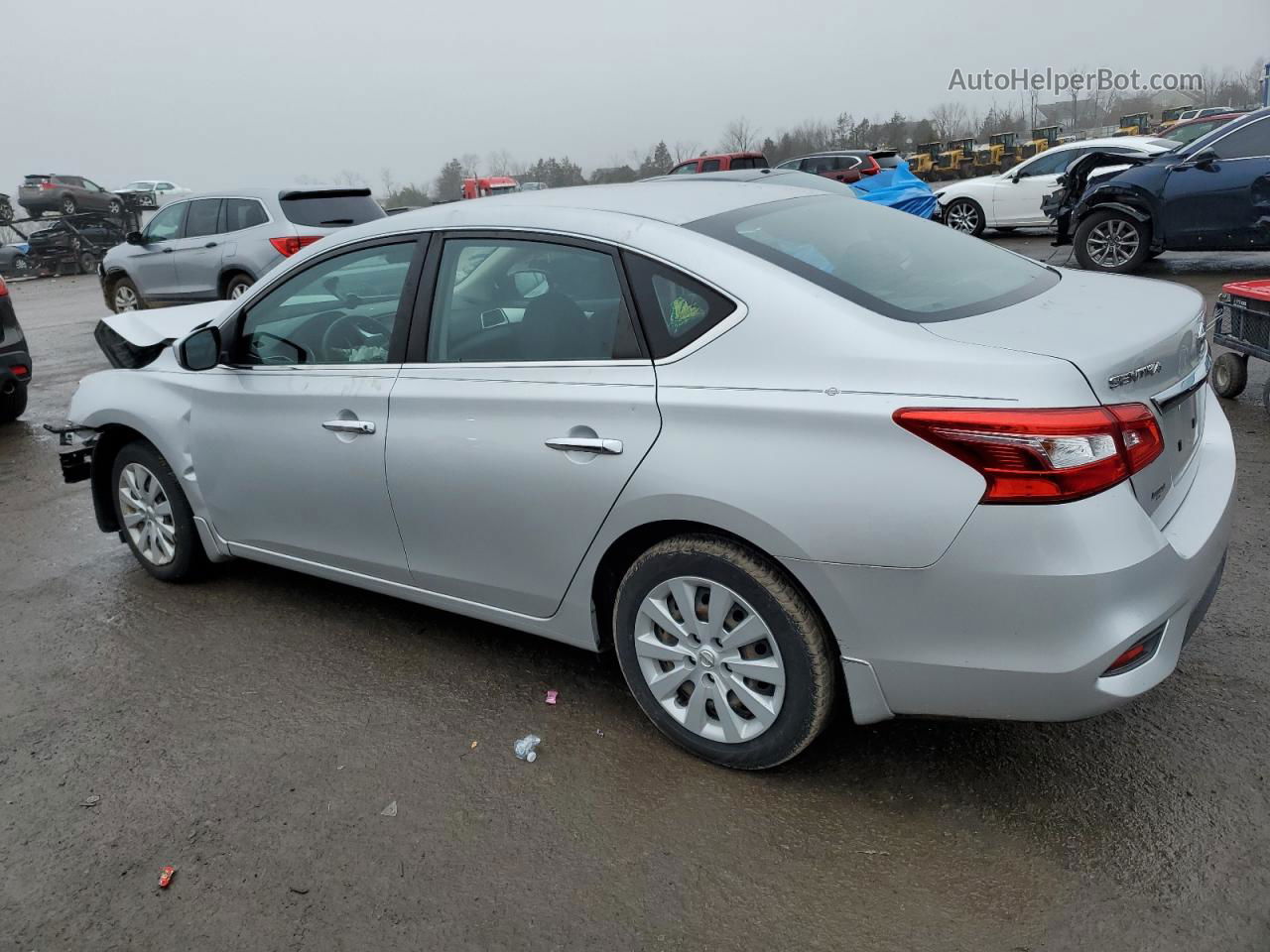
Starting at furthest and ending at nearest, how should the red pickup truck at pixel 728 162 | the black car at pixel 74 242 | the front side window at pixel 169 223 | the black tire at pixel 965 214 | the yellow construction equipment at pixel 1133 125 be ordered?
the yellow construction equipment at pixel 1133 125 → the black car at pixel 74 242 → the red pickup truck at pixel 728 162 → the black tire at pixel 965 214 → the front side window at pixel 169 223

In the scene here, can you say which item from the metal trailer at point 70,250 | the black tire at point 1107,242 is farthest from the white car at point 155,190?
the black tire at point 1107,242

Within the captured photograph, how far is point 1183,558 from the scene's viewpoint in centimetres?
243

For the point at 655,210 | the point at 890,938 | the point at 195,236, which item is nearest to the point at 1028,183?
the point at 195,236

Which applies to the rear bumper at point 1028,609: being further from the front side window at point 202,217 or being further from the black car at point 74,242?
the black car at point 74,242

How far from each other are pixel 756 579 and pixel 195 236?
1138 centimetres

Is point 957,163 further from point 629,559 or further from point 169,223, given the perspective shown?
point 629,559

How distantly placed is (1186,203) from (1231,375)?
5249 mm

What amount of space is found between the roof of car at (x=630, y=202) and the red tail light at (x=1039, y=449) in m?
1.14

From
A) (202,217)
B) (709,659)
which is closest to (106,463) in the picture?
(709,659)

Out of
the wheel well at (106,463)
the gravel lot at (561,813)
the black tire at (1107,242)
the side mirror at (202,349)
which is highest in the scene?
the side mirror at (202,349)

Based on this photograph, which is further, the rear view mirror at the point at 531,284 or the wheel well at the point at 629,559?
the rear view mirror at the point at 531,284

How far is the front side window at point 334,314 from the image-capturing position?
350 centimetres

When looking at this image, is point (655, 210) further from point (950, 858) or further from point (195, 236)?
point (195, 236)

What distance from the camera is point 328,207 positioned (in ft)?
37.8
